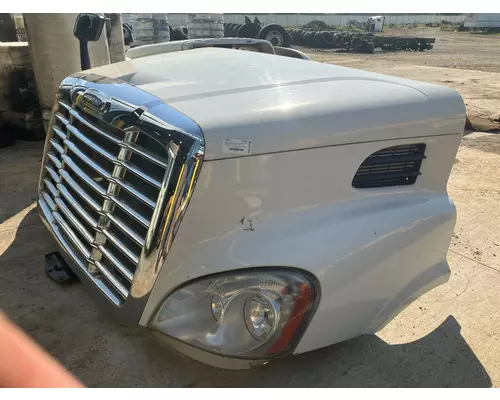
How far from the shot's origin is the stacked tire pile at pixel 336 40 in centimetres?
2727

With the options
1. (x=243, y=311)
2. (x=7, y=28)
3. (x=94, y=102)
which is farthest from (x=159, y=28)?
(x=243, y=311)

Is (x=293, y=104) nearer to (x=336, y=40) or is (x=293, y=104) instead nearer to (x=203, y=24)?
(x=203, y=24)

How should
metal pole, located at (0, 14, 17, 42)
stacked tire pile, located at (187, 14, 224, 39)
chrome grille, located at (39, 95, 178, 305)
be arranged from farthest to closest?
stacked tire pile, located at (187, 14, 224, 39) → metal pole, located at (0, 14, 17, 42) → chrome grille, located at (39, 95, 178, 305)

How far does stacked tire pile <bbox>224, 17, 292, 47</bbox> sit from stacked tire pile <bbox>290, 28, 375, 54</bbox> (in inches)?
166

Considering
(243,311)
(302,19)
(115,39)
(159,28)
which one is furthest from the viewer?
(302,19)

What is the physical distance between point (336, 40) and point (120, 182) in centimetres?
2955

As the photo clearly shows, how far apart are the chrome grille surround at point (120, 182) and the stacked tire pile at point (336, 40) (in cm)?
2678

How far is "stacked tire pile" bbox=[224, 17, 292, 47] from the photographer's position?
80.7 ft

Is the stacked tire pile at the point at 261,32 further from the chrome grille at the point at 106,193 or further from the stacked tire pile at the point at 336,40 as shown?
the chrome grille at the point at 106,193

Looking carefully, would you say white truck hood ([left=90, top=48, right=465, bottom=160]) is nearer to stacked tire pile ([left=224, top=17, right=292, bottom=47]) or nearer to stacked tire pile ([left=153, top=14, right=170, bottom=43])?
stacked tire pile ([left=153, top=14, right=170, bottom=43])

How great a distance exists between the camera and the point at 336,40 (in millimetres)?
29438

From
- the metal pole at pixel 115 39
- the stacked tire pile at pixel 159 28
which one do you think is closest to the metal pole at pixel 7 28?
the stacked tire pile at pixel 159 28

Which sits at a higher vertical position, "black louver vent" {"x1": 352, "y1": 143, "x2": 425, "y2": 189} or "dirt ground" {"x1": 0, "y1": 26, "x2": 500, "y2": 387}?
"black louver vent" {"x1": 352, "y1": 143, "x2": 425, "y2": 189}

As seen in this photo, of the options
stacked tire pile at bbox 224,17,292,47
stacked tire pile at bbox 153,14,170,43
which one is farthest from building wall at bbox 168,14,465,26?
stacked tire pile at bbox 153,14,170,43
